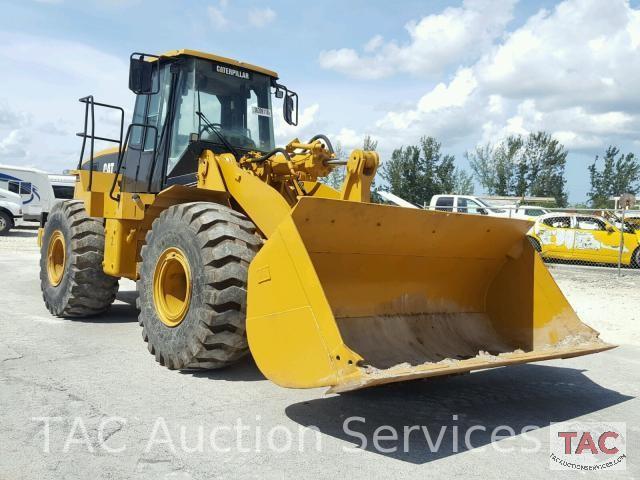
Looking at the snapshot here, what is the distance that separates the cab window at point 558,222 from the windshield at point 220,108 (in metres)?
12.2

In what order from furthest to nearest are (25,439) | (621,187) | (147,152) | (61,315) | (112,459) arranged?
1. (621,187)
2. (61,315)
3. (147,152)
4. (25,439)
5. (112,459)

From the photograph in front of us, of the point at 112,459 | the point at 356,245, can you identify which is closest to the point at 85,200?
the point at 356,245

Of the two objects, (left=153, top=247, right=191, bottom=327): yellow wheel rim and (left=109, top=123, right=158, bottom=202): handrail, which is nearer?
(left=153, top=247, right=191, bottom=327): yellow wheel rim

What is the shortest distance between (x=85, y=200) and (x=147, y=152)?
1058mm

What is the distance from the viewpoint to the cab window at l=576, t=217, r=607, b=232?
16.9m

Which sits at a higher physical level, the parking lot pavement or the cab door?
the cab door

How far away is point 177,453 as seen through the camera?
3.53 metres

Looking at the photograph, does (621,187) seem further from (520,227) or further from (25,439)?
(25,439)

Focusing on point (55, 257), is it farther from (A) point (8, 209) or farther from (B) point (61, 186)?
(B) point (61, 186)

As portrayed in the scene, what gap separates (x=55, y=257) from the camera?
8.20m

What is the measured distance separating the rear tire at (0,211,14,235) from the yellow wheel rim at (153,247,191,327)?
61.0 ft

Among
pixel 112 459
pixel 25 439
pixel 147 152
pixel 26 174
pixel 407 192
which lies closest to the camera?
pixel 112 459

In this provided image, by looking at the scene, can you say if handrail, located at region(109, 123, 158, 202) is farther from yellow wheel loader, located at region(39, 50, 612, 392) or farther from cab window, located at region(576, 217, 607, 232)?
cab window, located at region(576, 217, 607, 232)

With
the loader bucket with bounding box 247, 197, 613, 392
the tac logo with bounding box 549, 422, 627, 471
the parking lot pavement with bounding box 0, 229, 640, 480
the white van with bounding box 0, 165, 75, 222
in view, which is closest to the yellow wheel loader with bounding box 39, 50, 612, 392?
the loader bucket with bounding box 247, 197, 613, 392
